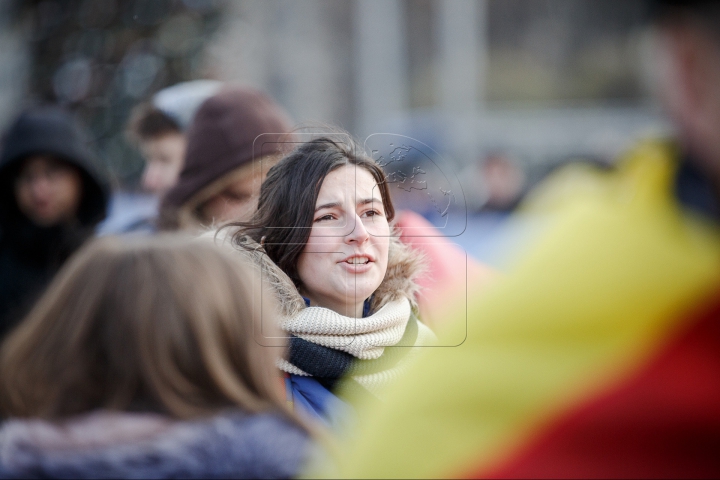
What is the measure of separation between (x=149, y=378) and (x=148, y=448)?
12 centimetres

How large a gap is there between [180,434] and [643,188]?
81 centimetres

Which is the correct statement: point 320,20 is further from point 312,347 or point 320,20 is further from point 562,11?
point 312,347

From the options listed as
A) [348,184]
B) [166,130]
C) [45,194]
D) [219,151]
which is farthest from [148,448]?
[45,194]

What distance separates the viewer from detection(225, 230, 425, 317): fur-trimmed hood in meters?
1.26

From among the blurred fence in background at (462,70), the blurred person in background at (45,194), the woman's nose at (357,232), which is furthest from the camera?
the blurred fence in background at (462,70)

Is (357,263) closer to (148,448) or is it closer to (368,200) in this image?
(368,200)

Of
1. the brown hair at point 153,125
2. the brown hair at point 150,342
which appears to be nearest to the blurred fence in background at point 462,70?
the brown hair at point 153,125

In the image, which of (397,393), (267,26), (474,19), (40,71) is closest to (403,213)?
(397,393)

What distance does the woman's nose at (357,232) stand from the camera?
1.21 m

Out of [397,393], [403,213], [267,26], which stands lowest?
[397,393]

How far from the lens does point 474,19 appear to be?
17.5 metres

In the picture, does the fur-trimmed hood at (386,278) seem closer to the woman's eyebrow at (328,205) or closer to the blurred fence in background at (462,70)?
the woman's eyebrow at (328,205)

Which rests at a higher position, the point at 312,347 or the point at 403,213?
the point at 403,213

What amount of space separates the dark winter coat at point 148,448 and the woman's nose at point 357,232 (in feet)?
1.16
